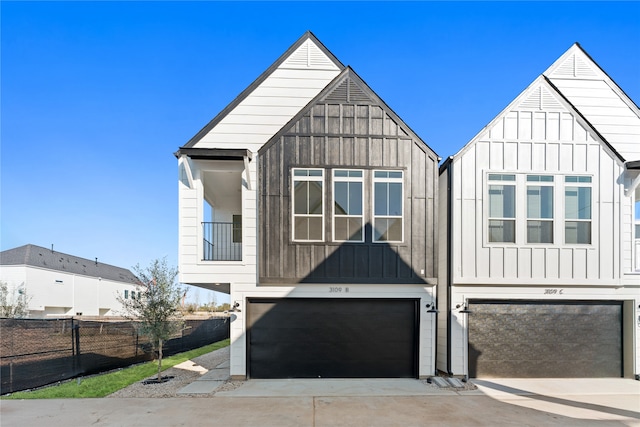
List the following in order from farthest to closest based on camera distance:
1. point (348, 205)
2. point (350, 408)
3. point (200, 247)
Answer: point (348, 205)
point (200, 247)
point (350, 408)

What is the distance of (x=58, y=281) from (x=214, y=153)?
116 ft

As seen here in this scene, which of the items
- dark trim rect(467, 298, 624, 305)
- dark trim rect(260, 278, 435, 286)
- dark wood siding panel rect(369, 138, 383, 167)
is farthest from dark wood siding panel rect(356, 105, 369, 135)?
dark trim rect(467, 298, 624, 305)

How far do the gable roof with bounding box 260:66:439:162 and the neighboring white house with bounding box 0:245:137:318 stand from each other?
24795mm

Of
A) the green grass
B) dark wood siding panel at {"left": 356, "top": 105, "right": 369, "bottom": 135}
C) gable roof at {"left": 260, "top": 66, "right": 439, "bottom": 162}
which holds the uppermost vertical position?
gable roof at {"left": 260, "top": 66, "right": 439, "bottom": 162}

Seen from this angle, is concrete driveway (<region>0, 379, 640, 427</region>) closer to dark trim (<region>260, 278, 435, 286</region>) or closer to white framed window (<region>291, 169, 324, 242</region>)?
dark trim (<region>260, 278, 435, 286</region>)

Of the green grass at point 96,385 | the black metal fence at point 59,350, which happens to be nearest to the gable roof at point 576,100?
the green grass at point 96,385

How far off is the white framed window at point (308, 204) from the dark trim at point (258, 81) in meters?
2.42

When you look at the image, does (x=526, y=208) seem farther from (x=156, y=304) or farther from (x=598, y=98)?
(x=156, y=304)

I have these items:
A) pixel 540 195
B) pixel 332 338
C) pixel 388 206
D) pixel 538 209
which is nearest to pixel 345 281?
pixel 332 338

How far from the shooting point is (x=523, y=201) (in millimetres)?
8844

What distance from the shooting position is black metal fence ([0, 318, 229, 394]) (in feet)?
24.7

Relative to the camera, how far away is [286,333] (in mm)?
8719

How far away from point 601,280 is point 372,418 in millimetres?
7113

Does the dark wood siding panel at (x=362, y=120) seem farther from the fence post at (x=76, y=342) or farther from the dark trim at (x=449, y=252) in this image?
the fence post at (x=76, y=342)
